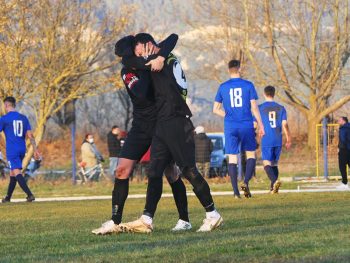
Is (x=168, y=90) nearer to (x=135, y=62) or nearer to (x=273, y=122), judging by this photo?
(x=135, y=62)

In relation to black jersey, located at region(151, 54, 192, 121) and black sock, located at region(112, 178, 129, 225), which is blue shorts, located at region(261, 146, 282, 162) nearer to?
black sock, located at region(112, 178, 129, 225)

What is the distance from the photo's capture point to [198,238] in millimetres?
9516

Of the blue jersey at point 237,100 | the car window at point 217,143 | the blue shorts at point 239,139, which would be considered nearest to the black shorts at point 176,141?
the blue jersey at point 237,100

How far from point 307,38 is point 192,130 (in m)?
32.8

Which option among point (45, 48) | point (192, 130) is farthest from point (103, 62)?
point (192, 130)

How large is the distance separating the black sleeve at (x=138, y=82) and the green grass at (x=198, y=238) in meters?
1.38

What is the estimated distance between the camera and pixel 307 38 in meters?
42.7

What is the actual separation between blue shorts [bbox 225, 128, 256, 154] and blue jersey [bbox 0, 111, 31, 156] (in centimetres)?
374

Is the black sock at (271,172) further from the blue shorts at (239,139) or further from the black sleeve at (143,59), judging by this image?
the black sleeve at (143,59)

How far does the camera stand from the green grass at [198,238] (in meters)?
7.90

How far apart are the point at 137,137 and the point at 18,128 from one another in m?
8.22

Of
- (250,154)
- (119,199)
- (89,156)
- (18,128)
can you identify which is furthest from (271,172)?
(89,156)

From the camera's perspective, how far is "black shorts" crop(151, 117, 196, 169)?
10391 millimetres

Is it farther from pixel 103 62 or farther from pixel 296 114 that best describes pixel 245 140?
pixel 296 114
